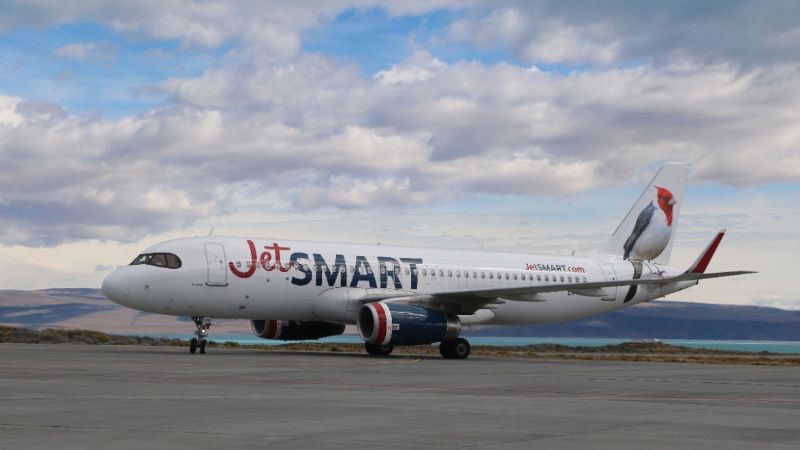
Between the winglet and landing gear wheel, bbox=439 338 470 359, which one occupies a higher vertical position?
the winglet

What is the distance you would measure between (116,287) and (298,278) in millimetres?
5757

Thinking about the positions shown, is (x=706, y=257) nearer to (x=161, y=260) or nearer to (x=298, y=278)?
(x=298, y=278)

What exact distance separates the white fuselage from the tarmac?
29.6 ft

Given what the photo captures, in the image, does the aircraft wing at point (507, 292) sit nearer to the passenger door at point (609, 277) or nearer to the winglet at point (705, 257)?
the winglet at point (705, 257)

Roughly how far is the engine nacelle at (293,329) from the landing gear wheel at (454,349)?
14.5 ft

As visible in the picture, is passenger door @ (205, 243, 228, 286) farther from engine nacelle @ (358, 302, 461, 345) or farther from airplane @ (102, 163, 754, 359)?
engine nacelle @ (358, 302, 461, 345)

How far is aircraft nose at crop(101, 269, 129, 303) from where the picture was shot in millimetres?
32594

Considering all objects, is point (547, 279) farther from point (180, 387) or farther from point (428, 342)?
point (180, 387)

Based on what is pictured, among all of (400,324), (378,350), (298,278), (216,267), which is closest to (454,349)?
(378,350)

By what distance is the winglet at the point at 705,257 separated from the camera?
3949 centimetres

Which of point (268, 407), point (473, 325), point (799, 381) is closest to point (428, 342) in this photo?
point (473, 325)

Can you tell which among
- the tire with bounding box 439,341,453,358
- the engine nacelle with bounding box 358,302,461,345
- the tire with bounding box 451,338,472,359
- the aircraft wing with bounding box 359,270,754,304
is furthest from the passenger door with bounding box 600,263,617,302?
the engine nacelle with bounding box 358,302,461,345

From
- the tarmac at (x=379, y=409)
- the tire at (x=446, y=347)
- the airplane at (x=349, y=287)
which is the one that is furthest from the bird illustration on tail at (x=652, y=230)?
the tarmac at (x=379, y=409)

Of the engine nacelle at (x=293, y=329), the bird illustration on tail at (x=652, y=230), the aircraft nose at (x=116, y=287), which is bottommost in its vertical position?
the engine nacelle at (x=293, y=329)
